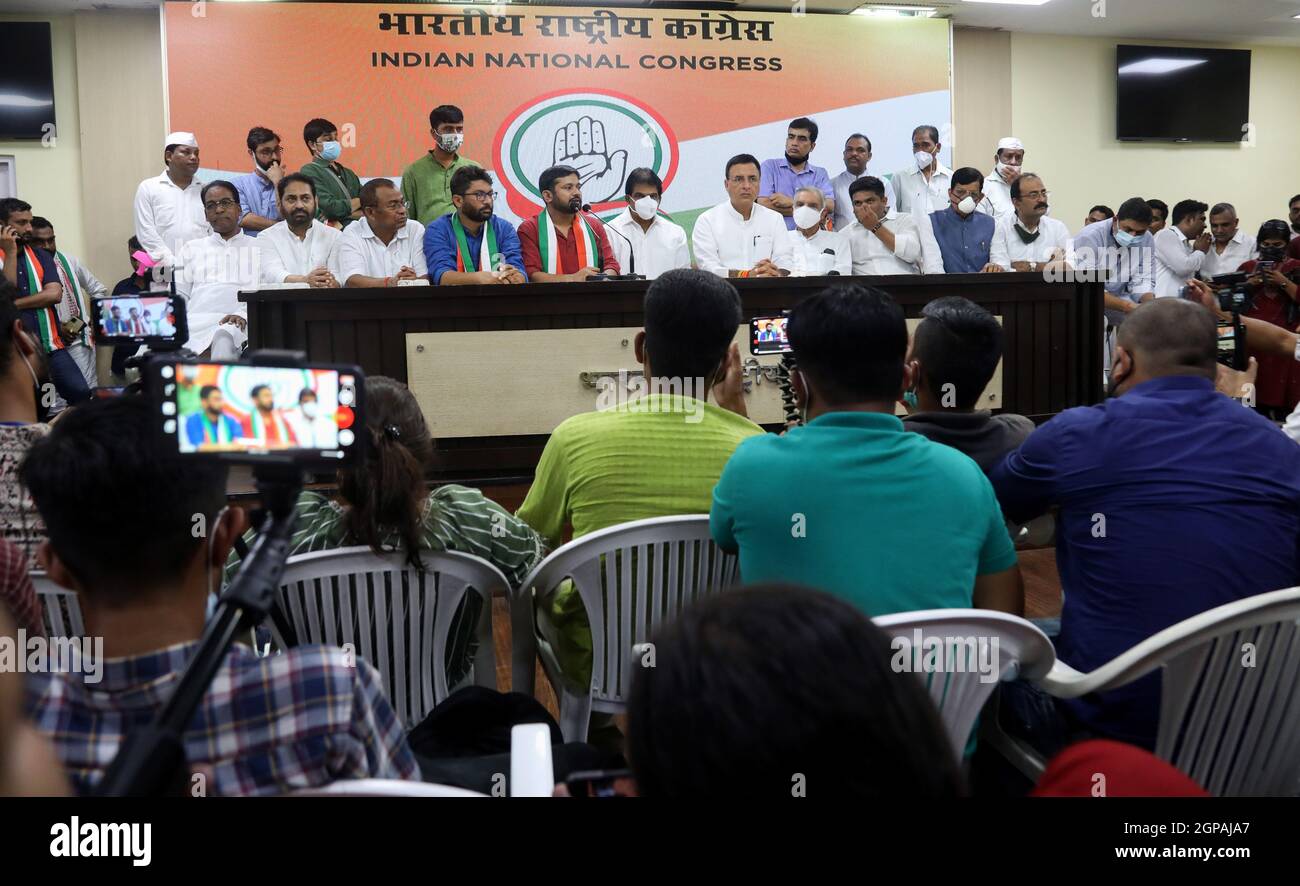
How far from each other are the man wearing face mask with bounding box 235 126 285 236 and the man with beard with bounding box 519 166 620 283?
2005mm

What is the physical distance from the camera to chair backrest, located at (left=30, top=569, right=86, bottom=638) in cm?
143

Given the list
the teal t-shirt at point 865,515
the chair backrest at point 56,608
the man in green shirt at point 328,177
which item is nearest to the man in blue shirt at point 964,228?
the man in green shirt at point 328,177

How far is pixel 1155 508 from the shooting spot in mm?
1496

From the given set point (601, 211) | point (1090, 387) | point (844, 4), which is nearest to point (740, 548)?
point (1090, 387)

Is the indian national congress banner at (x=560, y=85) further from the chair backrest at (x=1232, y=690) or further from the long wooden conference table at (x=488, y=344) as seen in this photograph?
the chair backrest at (x=1232, y=690)

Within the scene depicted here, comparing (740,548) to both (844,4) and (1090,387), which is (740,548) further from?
(844,4)

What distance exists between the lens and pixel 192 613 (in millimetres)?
908

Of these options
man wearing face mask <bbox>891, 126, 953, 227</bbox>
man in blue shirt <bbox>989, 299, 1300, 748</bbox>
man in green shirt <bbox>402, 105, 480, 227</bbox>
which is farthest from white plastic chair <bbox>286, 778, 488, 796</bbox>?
man wearing face mask <bbox>891, 126, 953, 227</bbox>

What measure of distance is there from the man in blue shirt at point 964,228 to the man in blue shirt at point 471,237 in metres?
2.52

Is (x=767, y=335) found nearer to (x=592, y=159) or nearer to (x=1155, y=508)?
(x=1155, y=508)

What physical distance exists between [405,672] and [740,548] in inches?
20.9

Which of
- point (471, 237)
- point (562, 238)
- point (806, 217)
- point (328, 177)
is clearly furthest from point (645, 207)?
point (328, 177)

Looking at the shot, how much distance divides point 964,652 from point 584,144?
21.8ft
